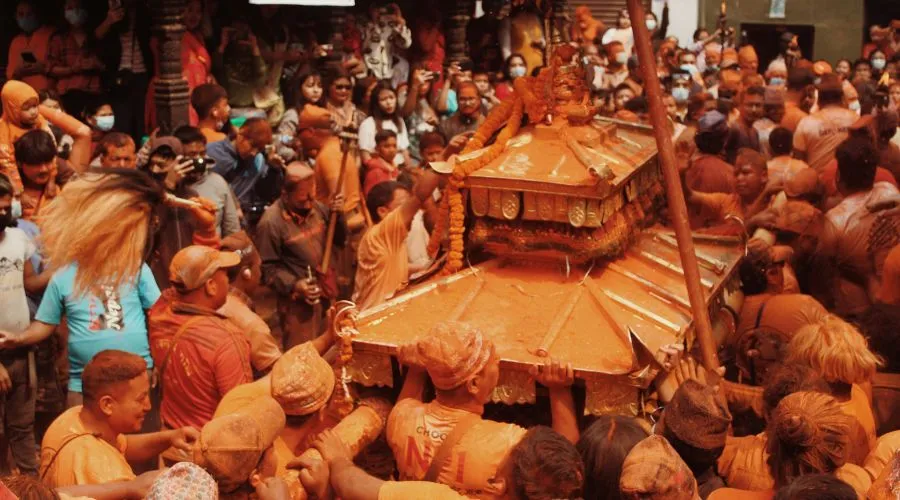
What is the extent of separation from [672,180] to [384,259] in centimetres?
191

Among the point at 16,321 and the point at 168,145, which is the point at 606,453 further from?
the point at 168,145

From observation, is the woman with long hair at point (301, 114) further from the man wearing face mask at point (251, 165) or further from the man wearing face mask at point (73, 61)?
the man wearing face mask at point (73, 61)

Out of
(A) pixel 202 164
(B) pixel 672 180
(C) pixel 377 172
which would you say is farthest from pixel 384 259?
(C) pixel 377 172

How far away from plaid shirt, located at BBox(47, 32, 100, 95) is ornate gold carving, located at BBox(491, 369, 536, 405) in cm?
826

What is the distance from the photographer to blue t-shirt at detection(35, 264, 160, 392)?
654cm

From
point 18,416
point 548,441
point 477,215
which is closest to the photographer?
point 548,441

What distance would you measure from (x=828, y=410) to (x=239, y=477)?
188 centimetres

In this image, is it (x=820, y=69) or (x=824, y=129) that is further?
(x=820, y=69)

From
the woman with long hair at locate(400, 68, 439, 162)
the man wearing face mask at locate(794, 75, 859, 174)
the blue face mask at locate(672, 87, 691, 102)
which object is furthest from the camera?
the blue face mask at locate(672, 87, 691, 102)

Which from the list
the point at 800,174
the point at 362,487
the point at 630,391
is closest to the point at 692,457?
the point at 630,391

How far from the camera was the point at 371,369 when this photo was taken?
16.4 feet

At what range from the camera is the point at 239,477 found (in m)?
4.08

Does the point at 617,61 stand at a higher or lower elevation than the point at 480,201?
lower

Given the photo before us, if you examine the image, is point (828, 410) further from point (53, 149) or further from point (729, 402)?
point (53, 149)
